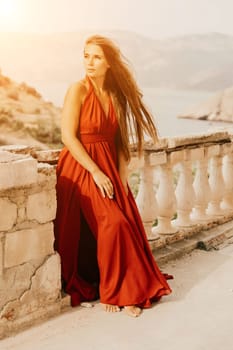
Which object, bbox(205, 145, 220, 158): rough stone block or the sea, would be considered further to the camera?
the sea

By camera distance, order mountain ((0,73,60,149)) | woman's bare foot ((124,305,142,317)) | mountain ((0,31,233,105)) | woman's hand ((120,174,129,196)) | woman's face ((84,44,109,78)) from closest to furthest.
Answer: woman's bare foot ((124,305,142,317)), woman's face ((84,44,109,78)), woman's hand ((120,174,129,196)), mountain ((0,31,233,105)), mountain ((0,73,60,149))

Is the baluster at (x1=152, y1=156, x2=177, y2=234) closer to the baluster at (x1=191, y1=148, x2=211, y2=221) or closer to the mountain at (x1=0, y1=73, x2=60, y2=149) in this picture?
the baluster at (x1=191, y1=148, x2=211, y2=221)

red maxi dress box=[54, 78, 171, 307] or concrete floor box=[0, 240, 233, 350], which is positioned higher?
red maxi dress box=[54, 78, 171, 307]

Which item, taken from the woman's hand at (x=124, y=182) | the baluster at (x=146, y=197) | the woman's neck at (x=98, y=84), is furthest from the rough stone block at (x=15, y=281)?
the baluster at (x=146, y=197)

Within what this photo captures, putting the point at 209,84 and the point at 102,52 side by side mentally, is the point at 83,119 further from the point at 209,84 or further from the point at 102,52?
the point at 209,84

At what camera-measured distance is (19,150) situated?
123 inches

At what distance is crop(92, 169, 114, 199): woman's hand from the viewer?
314 cm

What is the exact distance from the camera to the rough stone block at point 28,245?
2.82 m

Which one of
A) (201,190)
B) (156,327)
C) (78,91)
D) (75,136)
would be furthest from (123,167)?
(201,190)

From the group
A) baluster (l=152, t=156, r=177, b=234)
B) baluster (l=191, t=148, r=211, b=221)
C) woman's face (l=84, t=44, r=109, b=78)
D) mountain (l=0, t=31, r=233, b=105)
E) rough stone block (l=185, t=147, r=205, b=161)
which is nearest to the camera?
woman's face (l=84, t=44, r=109, b=78)

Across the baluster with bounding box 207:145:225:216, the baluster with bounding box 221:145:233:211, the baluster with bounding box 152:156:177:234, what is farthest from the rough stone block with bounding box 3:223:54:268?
the baluster with bounding box 221:145:233:211

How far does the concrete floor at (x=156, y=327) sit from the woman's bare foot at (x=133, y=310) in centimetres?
2

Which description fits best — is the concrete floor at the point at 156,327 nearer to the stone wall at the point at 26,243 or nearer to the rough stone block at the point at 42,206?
the stone wall at the point at 26,243

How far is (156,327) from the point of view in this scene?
2941 mm
